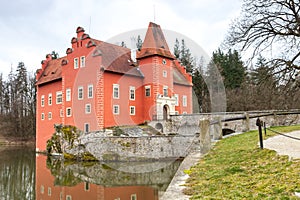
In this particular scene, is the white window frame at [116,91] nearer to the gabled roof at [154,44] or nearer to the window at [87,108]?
the window at [87,108]

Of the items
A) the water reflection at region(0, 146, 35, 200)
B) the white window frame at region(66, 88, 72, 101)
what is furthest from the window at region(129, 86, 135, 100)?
the water reflection at region(0, 146, 35, 200)

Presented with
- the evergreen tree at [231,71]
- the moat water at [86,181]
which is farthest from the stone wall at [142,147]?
the evergreen tree at [231,71]

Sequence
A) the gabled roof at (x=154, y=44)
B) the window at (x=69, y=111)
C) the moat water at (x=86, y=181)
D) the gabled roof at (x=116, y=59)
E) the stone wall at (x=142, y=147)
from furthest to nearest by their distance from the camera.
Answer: the gabled roof at (x=154, y=44) → the window at (x=69, y=111) → the gabled roof at (x=116, y=59) → the stone wall at (x=142, y=147) → the moat water at (x=86, y=181)

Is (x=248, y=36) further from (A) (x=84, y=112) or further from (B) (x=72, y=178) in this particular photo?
(A) (x=84, y=112)

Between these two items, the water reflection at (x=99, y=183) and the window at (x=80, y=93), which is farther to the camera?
the window at (x=80, y=93)

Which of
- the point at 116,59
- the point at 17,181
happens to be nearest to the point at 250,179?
the point at 17,181

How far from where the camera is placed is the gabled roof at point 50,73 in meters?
29.4

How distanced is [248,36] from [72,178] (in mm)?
11980

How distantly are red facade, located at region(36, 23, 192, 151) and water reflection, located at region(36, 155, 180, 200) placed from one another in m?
6.45

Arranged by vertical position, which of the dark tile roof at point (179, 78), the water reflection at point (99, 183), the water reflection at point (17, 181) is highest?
the dark tile roof at point (179, 78)

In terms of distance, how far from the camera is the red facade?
2394cm

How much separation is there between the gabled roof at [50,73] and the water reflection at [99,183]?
12911 millimetres

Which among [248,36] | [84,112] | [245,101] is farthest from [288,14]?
[245,101]

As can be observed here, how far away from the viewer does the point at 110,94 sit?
957 inches
